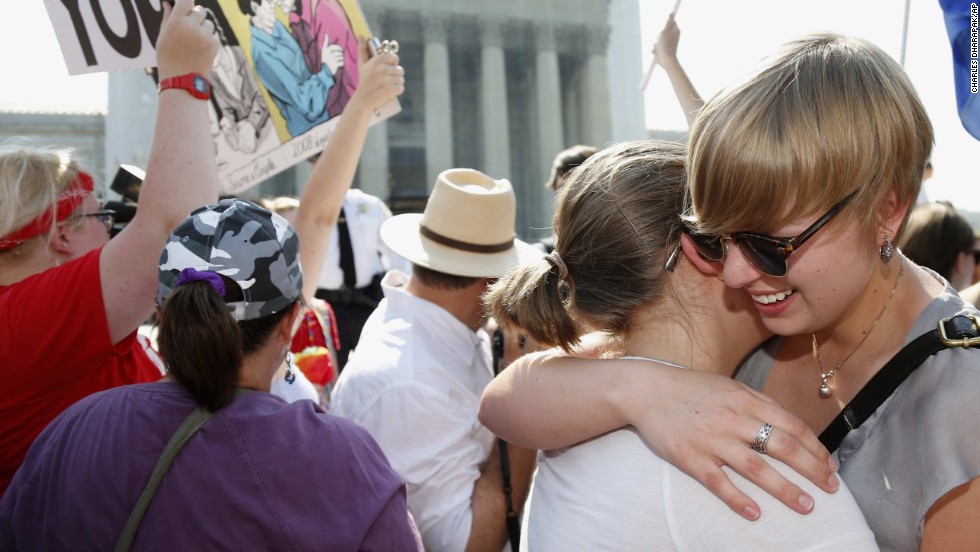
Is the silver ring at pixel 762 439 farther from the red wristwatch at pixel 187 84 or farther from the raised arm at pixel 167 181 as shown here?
the red wristwatch at pixel 187 84

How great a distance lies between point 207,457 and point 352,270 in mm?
4833

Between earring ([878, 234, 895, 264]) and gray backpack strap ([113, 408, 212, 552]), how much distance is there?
1312 mm

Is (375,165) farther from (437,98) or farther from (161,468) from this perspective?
(161,468)

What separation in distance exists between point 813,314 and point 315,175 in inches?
72.9

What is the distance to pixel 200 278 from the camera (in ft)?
5.36

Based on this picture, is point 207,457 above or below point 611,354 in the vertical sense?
below

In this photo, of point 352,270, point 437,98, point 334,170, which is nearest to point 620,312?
point 334,170

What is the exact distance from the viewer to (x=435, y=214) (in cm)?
297

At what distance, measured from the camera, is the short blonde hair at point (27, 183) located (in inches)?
82.4

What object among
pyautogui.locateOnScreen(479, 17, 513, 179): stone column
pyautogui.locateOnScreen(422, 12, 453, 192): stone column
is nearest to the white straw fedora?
pyautogui.locateOnScreen(422, 12, 453, 192): stone column

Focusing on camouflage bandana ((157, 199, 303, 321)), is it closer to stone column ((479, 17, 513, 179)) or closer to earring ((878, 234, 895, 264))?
earring ((878, 234, 895, 264))

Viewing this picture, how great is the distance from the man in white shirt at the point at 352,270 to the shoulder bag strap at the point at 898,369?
16.5 ft

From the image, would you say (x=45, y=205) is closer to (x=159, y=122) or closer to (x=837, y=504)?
(x=159, y=122)

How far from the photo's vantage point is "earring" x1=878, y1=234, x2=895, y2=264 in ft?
4.50
